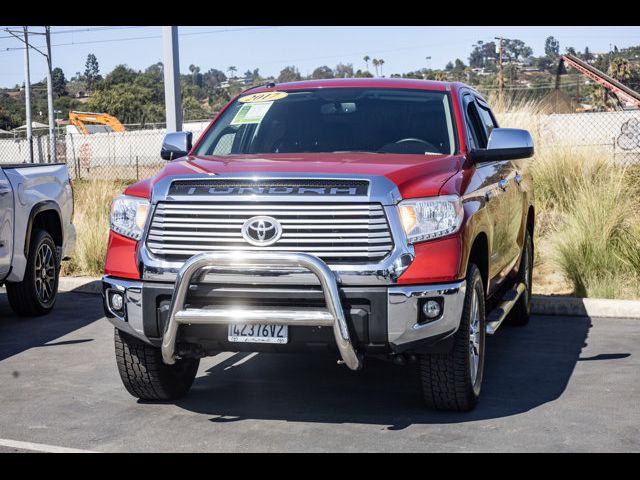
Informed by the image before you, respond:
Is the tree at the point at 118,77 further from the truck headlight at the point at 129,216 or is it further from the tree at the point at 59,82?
the truck headlight at the point at 129,216

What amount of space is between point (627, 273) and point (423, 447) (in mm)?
5849

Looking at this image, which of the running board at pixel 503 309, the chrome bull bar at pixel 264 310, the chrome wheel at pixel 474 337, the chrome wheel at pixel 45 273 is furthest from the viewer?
the chrome wheel at pixel 45 273

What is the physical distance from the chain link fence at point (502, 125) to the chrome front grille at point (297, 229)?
1529mm

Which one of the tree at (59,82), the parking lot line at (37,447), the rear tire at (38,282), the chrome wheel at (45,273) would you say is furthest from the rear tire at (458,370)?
the tree at (59,82)

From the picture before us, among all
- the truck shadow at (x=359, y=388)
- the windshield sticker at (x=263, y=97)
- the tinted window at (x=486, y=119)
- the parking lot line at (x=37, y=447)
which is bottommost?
the truck shadow at (x=359, y=388)

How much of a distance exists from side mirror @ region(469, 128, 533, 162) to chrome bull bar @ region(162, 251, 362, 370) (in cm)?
178

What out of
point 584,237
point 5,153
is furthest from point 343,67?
point 584,237

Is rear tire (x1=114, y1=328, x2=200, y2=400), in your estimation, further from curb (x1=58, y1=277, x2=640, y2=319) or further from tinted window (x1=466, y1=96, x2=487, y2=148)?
curb (x1=58, y1=277, x2=640, y2=319)

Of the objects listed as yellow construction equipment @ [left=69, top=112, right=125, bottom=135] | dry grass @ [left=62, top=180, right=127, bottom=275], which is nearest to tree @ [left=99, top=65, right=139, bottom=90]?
yellow construction equipment @ [left=69, top=112, right=125, bottom=135]

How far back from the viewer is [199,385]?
690 centimetres

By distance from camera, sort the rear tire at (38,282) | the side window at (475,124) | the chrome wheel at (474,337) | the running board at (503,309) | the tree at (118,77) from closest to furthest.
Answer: the chrome wheel at (474,337) → the running board at (503,309) → the side window at (475,124) → the rear tire at (38,282) → the tree at (118,77)

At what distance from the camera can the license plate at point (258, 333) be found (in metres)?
5.52

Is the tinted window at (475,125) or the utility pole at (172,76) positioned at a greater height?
the utility pole at (172,76)

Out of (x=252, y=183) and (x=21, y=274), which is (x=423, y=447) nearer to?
(x=252, y=183)
